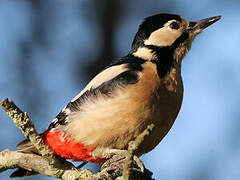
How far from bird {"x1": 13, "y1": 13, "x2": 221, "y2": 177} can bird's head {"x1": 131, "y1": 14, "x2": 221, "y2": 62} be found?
1cm

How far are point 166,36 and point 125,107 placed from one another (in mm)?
1286

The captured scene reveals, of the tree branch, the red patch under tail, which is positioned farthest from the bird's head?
the tree branch

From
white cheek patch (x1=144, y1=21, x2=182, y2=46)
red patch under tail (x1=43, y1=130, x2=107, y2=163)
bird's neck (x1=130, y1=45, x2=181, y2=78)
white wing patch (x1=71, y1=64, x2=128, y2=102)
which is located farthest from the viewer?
white cheek patch (x1=144, y1=21, x2=182, y2=46)

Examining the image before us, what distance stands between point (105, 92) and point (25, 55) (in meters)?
5.67

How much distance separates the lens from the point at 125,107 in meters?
4.66

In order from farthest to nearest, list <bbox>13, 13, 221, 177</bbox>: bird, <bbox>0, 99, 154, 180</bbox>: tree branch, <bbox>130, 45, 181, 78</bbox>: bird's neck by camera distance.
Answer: <bbox>130, 45, 181, 78</bbox>: bird's neck < <bbox>13, 13, 221, 177</bbox>: bird < <bbox>0, 99, 154, 180</bbox>: tree branch

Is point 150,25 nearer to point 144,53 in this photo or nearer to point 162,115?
point 144,53

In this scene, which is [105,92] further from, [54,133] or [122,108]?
[54,133]

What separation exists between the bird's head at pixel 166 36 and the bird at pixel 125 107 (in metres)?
0.01

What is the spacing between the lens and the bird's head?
5469 millimetres

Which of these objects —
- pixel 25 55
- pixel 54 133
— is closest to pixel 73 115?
pixel 54 133

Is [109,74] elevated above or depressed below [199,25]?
below

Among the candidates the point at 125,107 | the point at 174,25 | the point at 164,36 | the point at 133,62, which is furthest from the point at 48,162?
the point at 174,25

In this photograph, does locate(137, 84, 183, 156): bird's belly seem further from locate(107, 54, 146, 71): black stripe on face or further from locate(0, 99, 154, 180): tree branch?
locate(0, 99, 154, 180): tree branch
